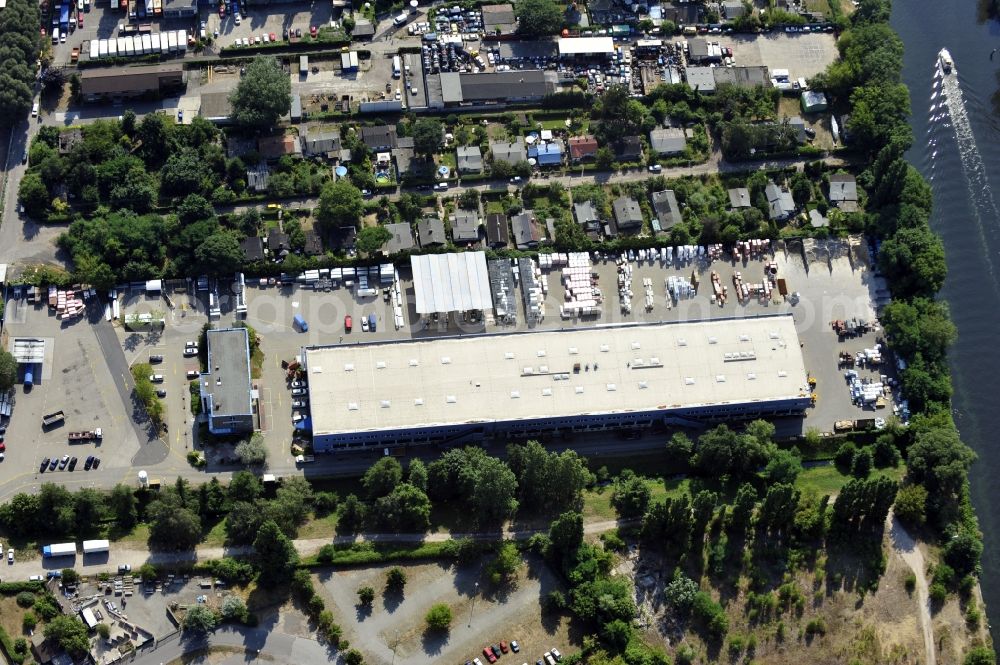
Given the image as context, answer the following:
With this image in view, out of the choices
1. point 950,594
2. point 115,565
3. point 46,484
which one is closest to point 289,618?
point 115,565

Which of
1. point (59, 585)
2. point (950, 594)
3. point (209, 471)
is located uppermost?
point (209, 471)

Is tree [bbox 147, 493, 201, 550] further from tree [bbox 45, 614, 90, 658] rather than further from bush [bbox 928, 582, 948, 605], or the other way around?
bush [bbox 928, 582, 948, 605]

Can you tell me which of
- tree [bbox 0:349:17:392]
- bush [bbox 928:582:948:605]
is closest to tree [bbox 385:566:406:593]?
tree [bbox 0:349:17:392]

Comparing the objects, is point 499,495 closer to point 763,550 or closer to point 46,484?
point 763,550

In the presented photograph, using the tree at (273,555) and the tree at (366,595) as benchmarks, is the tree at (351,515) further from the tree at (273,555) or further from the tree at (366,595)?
the tree at (366,595)

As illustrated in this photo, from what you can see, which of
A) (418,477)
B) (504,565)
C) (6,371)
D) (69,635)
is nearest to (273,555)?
(418,477)
